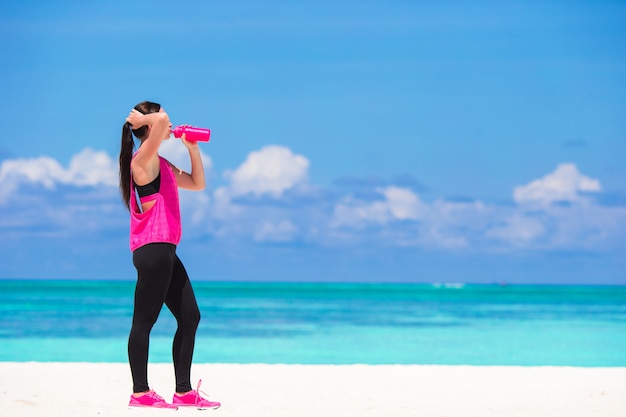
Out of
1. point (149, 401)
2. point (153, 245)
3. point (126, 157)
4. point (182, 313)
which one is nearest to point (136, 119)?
point (126, 157)

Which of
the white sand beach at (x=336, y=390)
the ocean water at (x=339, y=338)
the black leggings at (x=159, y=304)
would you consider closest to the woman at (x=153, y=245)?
the black leggings at (x=159, y=304)

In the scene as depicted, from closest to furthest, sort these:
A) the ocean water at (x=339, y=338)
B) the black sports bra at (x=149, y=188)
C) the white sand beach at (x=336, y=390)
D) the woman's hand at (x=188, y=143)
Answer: the black sports bra at (x=149, y=188), the woman's hand at (x=188, y=143), the white sand beach at (x=336, y=390), the ocean water at (x=339, y=338)

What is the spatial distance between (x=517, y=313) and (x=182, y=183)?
24.8 m

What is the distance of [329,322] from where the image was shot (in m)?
22.6

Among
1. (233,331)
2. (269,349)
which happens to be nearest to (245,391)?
(269,349)

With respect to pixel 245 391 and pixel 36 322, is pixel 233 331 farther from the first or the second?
pixel 245 391

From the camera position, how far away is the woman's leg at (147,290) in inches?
184

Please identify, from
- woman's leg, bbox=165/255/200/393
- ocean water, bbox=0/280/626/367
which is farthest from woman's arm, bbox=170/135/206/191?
ocean water, bbox=0/280/626/367

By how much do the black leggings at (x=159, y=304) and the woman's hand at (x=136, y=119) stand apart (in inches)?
25.3

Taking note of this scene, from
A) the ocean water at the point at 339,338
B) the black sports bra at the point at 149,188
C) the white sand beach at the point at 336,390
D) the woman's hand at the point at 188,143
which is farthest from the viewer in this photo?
the ocean water at the point at 339,338

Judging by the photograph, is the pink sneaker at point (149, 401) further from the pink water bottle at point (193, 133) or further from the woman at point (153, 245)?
the pink water bottle at point (193, 133)

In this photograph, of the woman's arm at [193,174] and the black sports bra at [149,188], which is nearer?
the black sports bra at [149,188]

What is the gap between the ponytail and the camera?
4.88 m

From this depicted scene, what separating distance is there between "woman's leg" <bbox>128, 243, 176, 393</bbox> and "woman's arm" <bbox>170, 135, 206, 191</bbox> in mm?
479
